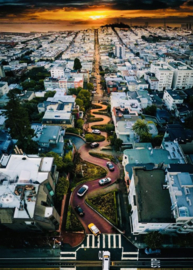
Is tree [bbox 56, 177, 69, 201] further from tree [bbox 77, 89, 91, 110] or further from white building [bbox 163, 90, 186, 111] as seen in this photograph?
white building [bbox 163, 90, 186, 111]

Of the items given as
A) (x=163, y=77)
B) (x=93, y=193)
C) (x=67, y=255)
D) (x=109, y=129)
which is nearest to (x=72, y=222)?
(x=67, y=255)

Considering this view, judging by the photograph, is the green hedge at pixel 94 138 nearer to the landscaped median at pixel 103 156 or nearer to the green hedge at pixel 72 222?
the landscaped median at pixel 103 156

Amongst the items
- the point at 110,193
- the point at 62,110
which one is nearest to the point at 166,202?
the point at 110,193

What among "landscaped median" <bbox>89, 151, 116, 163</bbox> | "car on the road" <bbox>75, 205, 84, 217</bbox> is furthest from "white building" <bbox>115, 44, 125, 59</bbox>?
"car on the road" <bbox>75, 205, 84, 217</bbox>

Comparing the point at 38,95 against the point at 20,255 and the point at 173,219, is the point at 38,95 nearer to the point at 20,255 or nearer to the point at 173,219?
the point at 20,255

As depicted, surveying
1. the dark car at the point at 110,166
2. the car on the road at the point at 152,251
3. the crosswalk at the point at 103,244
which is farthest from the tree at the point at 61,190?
the car on the road at the point at 152,251

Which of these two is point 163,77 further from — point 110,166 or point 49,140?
point 49,140

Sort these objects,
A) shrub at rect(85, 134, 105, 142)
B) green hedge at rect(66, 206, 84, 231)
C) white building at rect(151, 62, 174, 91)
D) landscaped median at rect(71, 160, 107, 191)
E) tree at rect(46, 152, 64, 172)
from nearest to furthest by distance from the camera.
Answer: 1. green hedge at rect(66, 206, 84, 231)
2. tree at rect(46, 152, 64, 172)
3. landscaped median at rect(71, 160, 107, 191)
4. shrub at rect(85, 134, 105, 142)
5. white building at rect(151, 62, 174, 91)
